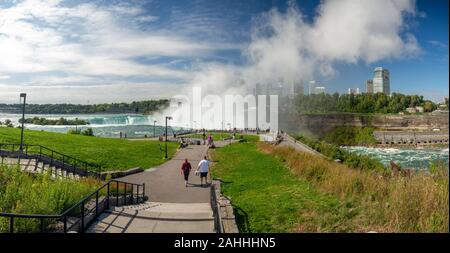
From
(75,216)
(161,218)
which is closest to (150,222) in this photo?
(161,218)

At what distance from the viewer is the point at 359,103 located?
4889 inches

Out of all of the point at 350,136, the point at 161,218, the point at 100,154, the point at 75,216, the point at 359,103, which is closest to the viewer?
the point at 75,216

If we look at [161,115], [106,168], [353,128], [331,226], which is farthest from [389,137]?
[331,226]

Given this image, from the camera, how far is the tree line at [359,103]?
398ft

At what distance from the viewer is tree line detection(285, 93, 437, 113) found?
398 ft

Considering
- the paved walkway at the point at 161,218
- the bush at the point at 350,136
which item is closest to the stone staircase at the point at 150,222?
the paved walkway at the point at 161,218

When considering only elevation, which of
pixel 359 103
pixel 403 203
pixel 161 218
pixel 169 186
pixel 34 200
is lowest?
pixel 169 186

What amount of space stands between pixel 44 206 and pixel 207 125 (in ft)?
219

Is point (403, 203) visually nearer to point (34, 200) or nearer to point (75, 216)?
point (75, 216)

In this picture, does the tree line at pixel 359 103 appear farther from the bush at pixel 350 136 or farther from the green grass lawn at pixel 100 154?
the green grass lawn at pixel 100 154

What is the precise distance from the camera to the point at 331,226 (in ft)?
18.6

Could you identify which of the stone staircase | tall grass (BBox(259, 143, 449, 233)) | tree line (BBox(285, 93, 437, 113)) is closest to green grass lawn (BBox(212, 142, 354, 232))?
tall grass (BBox(259, 143, 449, 233))
